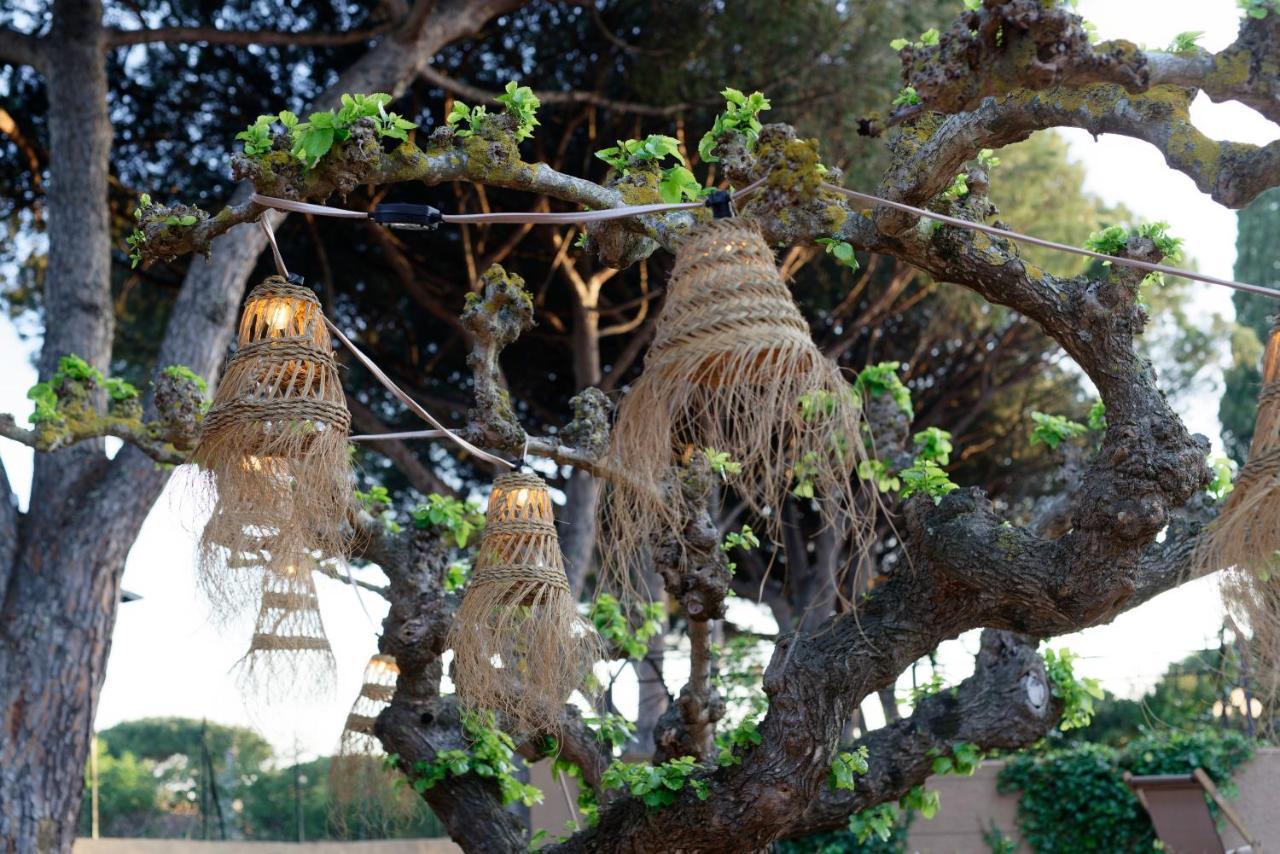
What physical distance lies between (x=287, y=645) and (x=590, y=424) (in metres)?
1.21

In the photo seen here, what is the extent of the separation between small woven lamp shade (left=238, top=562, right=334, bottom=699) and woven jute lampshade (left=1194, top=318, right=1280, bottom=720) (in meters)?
2.01

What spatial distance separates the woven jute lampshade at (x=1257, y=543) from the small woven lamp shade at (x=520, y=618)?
1575 millimetres

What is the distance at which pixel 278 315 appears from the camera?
3.03m

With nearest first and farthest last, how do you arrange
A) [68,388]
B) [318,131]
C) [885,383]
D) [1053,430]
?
[318,131] < [885,383] < [1053,430] < [68,388]

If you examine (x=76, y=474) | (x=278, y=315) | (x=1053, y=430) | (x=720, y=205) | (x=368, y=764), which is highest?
(x=76, y=474)

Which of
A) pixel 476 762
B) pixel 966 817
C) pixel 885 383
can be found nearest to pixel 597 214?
pixel 885 383

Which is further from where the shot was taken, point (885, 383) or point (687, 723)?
point (885, 383)

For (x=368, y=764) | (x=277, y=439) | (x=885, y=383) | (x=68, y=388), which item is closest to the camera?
(x=277, y=439)

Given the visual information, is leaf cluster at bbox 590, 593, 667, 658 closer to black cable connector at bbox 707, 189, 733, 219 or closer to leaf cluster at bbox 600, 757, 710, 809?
leaf cluster at bbox 600, 757, 710, 809

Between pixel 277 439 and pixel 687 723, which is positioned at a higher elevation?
pixel 277 439

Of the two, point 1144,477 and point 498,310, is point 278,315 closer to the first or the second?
point 498,310

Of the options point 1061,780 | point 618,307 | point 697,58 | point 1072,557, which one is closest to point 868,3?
point 697,58

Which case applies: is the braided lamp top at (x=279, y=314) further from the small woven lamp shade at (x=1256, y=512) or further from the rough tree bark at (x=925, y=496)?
the small woven lamp shade at (x=1256, y=512)

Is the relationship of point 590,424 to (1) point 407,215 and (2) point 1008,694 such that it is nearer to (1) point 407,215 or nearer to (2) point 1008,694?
(1) point 407,215
